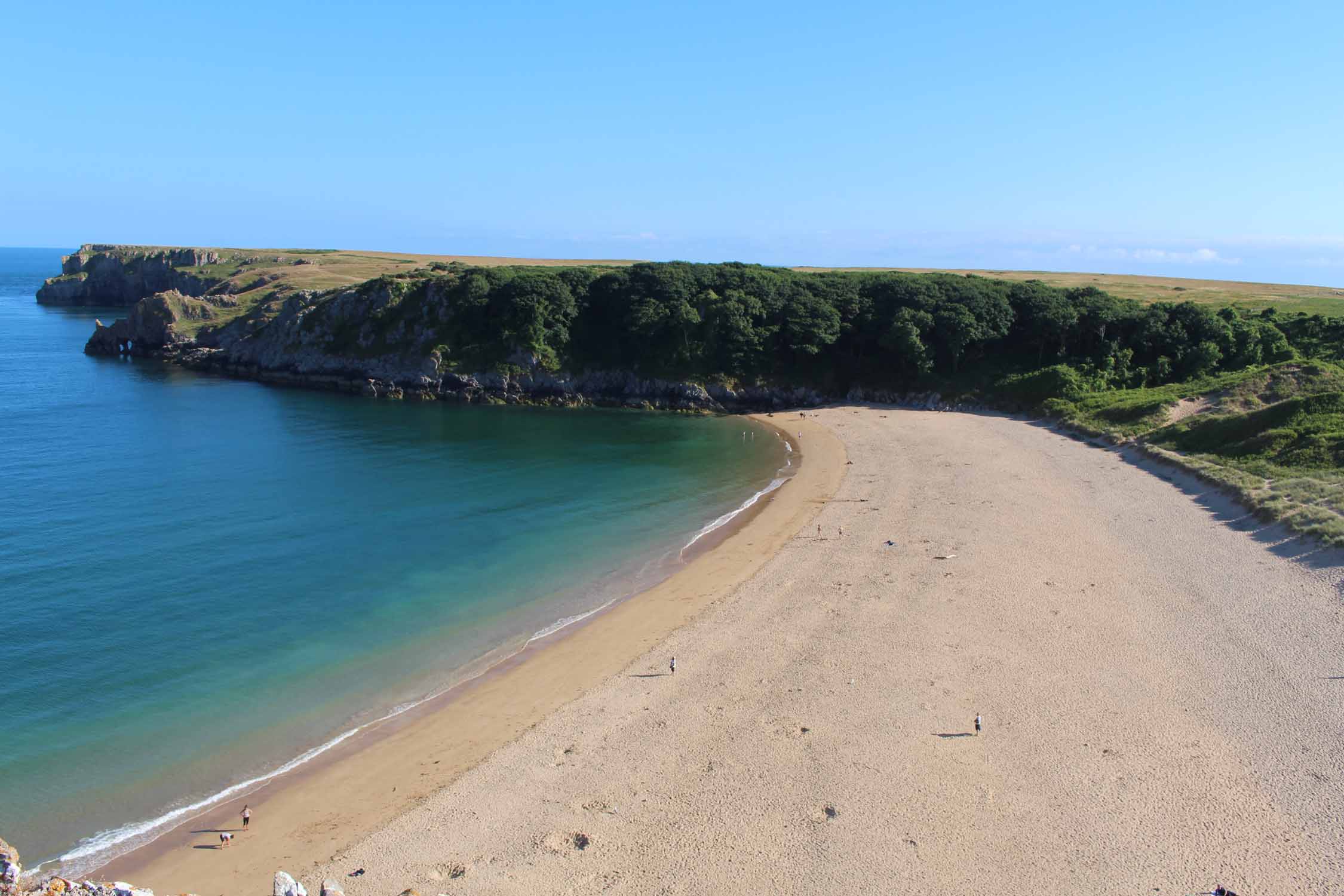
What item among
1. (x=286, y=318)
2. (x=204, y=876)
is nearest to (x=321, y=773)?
(x=204, y=876)

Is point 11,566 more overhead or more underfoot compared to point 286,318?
more underfoot

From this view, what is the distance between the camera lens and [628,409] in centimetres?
7131

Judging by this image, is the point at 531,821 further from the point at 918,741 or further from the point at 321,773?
the point at 918,741

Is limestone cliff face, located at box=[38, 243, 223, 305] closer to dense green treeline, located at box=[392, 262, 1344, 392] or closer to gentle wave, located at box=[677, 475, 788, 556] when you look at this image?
dense green treeline, located at box=[392, 262, 1344, 392]

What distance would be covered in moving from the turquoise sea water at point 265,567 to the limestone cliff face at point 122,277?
108 meters

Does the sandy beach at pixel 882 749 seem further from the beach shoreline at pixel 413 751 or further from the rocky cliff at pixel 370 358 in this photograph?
the rocky cliff at pixel 370 358

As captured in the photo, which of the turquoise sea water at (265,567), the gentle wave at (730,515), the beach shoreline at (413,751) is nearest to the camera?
the beach shoreline at (413,751)

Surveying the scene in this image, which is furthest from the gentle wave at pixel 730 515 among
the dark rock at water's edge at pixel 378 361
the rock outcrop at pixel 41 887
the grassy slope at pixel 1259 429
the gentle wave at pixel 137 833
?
the dark rock at water's edge at pixel 378 361

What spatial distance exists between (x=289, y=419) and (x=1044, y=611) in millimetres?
57147

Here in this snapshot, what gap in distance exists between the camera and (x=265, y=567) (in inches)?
1229

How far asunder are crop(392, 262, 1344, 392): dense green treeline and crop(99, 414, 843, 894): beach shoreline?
41.2 metres

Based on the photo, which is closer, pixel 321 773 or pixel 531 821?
pixel 531 821

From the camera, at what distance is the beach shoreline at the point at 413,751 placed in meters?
16.0

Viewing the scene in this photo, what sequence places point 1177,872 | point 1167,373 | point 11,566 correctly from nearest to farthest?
point 1177,872
point 11,566
point 1167,373
